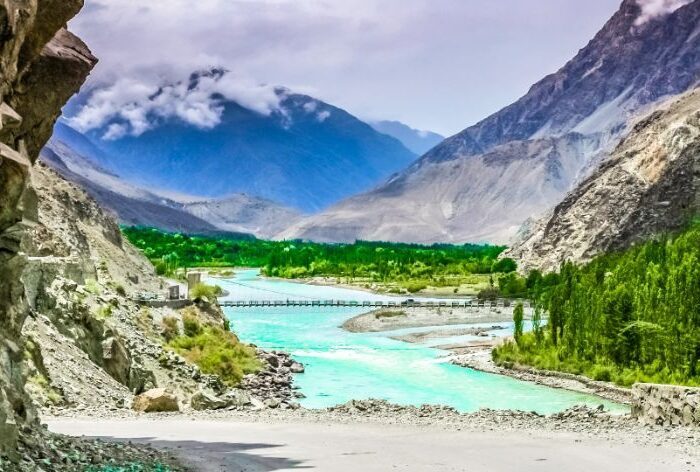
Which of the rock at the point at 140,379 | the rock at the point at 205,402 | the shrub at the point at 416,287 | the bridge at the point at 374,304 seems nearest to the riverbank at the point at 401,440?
the rock at the point at 205,402

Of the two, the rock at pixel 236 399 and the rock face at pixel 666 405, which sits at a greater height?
the rock face at pixel 666 405

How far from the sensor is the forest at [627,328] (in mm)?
47719

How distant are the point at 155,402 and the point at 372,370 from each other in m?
35.6

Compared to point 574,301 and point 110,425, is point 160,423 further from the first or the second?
point 574,301

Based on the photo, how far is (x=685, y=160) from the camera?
474ft

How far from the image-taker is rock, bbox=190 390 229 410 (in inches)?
1319

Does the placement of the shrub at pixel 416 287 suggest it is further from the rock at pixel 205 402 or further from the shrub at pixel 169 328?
the rock at pixel 205 402

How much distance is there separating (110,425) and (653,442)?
13.2 metres

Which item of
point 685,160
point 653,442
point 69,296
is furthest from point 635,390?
point 685,160

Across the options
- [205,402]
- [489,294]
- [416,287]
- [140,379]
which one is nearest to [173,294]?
[140,379]

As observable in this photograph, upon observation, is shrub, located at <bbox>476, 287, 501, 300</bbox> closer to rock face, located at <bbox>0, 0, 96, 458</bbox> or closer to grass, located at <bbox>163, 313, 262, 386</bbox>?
grass, located at <bbox>163, 313, 262, 386</bbox>

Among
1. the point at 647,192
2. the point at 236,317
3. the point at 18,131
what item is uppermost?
the point at 647,192

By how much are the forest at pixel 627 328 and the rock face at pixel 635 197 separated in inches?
3043

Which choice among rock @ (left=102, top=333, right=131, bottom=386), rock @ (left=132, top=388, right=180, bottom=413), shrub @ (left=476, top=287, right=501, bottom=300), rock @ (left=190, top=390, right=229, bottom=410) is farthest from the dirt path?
shrub @ (left=476, top=287, right=501, bottom=300)
